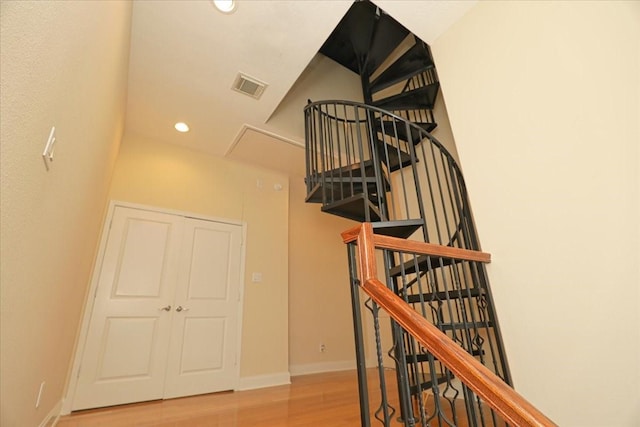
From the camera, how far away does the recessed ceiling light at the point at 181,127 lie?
3409mm

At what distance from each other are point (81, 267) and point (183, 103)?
1.85 m

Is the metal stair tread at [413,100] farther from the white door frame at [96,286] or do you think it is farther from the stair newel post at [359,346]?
the stair newel post at [359,346]

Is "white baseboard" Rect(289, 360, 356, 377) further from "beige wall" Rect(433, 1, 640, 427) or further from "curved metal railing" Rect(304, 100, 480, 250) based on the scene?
"beige wall" Rect(433, 1, 640, 427)

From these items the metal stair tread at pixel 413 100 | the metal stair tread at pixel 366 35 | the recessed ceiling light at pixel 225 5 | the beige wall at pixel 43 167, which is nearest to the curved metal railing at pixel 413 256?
the metal stair tread at pixel 413 100

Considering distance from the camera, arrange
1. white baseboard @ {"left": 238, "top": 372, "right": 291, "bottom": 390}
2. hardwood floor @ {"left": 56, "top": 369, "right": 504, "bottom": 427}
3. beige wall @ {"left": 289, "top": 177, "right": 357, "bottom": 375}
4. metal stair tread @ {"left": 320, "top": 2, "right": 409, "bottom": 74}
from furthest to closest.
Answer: beige wall @ {"left": 289, "top": 177, "right": 357, "bottom": 375} → metal stair tread @ {"left": 320, "top": 2, "right": 409, "bottom": 74} → white baseboard @ {"left": 238, "top": 372, "right": 291, "bottom": 390} → hardwood floor @ {"left": 56, "top": 369, "right": 504, "bottom": 427}

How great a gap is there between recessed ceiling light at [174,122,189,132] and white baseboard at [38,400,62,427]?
2.83 m

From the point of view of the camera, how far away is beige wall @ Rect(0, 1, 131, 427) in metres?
0.81

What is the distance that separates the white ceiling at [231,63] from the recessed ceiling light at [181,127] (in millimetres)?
73

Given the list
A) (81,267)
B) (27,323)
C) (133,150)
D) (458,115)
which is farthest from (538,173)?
(133,150)

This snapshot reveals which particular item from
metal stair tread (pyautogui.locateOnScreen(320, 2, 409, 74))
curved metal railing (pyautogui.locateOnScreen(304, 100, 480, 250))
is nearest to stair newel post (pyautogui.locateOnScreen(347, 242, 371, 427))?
curved metal railing (pyautogui.locateOnScreen(304, 100, 480, 250))

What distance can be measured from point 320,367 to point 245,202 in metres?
2.68

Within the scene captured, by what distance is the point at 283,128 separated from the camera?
355 cm

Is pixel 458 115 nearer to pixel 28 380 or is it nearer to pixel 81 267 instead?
pixel 28 380

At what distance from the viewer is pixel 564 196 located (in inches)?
60.6
